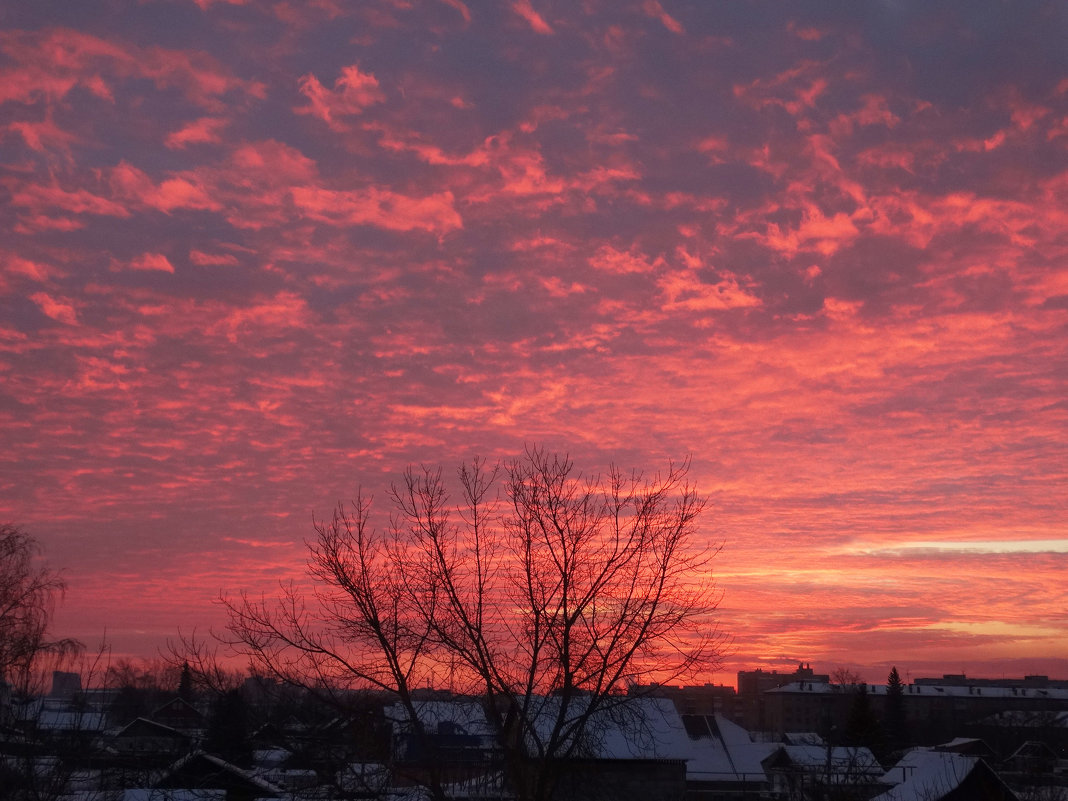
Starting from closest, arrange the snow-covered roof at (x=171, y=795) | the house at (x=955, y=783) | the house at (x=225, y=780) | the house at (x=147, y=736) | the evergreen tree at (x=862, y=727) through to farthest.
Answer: the snow-covered roof at (x=171, y=795), the house at (x=225, y=780), the house at (x=955, y=783), the house at (x=147, y=736), the evergreen tree at (x=862, y=727)

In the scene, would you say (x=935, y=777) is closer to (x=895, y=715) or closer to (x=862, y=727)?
(x=862, y=727)

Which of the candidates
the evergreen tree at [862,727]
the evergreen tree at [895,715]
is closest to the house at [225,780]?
the evergreen tree at [862,727]

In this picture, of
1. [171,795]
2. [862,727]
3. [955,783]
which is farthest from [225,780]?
[862,727]

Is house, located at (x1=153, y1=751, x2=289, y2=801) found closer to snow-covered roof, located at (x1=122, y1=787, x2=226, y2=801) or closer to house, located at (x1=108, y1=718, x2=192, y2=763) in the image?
snow-covered roof, located at (x1=122, y1=787, x2=226, y2=801)

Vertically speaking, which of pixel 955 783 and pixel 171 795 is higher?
pixel 171 795

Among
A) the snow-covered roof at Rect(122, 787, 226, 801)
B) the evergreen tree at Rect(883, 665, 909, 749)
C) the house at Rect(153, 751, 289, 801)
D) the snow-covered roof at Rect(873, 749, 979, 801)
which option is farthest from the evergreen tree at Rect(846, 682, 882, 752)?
the snow-covered roof at Rect(122, 787, 226, 801)

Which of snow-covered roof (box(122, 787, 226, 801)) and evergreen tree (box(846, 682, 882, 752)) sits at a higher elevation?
snow-covered roof (box(122, 787, 226, 801))

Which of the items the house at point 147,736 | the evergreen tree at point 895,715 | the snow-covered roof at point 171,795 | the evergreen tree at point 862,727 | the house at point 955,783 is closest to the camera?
the snow-covered roof at point 171,795

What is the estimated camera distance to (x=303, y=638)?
18125 millimetres

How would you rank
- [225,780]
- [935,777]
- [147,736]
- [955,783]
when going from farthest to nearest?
1. [147,736]
2. [935,777]
3. [955,783]
4. [225,780]

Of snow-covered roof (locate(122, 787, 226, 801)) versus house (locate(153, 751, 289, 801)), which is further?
house (locate(153, 751, 289, 801))

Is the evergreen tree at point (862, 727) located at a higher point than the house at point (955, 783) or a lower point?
lower

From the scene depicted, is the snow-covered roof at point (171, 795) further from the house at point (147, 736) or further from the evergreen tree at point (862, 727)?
the evergreen tree at point (862, 727)

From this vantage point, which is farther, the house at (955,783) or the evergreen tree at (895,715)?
the evergreen tree at (895,715)
